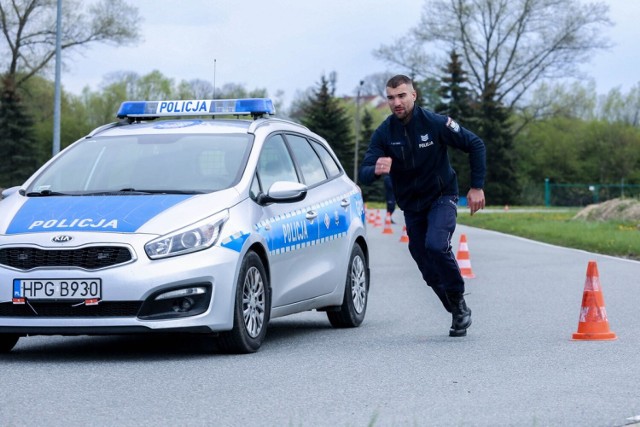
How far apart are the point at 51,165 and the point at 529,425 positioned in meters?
4.91

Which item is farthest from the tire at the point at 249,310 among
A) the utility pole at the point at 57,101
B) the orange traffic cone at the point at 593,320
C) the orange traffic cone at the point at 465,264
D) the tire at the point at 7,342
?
the utility pole at the point at 57,101

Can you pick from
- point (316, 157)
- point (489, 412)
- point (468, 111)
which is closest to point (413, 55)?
point (468, 111)

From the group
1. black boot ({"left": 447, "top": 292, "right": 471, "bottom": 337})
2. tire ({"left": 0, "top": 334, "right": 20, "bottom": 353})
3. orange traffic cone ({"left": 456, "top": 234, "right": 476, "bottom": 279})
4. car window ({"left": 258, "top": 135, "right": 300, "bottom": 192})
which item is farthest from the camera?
orange traffic cone ({"left": 456, "top": 234, "right": 476, "bottom": 279})

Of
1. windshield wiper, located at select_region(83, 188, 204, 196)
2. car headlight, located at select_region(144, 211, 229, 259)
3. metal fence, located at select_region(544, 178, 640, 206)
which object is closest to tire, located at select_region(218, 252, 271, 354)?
car headlight, located at select_region(144, 211, 229, 259)

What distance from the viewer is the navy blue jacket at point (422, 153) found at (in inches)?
380

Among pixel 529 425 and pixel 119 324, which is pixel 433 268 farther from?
pixel 529 425

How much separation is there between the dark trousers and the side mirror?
111cm

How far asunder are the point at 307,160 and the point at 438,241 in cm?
140

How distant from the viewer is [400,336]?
9961mm

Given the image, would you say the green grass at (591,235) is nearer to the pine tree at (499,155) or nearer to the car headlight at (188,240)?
the car headlight at (188,240)

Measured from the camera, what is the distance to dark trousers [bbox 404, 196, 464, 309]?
9.73 metres

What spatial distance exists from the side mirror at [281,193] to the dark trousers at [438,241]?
1.11 meters

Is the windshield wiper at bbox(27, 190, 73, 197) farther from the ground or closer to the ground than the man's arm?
closer to the ground

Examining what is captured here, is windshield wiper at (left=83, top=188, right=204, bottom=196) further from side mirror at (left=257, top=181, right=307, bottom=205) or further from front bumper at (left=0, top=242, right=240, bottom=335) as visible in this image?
front bumper at (left=0, top=242, right=240, bottom=335)
